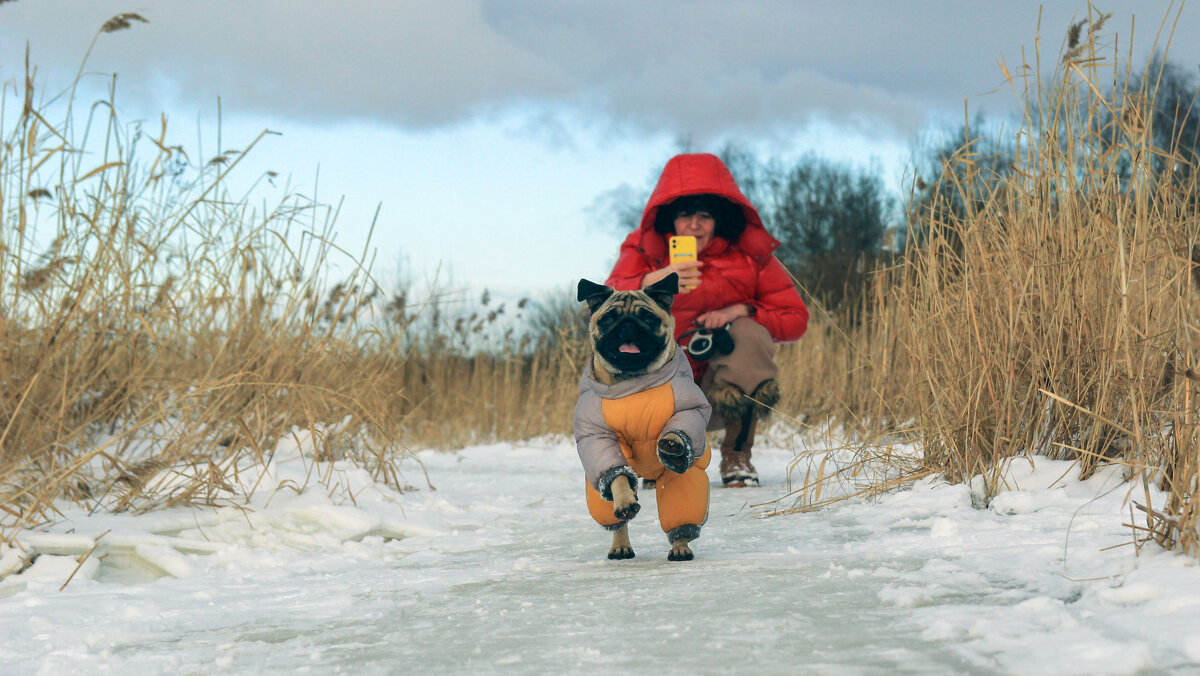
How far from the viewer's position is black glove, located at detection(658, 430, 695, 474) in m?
2.69

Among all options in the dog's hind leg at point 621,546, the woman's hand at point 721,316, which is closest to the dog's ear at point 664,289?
the dog's hind leg at point 621,546

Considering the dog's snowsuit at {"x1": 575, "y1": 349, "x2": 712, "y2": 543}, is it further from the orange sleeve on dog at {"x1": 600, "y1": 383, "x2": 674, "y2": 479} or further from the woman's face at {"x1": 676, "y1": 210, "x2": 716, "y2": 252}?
the woman's face at {"x1": 676, "y1": 210, "x2": 716, "y2": 252}

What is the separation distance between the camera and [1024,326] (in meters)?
3.38

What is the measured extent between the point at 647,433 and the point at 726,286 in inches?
84.5

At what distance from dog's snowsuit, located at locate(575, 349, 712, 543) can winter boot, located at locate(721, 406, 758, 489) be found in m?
1.91

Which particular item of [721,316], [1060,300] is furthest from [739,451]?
[1060,300]

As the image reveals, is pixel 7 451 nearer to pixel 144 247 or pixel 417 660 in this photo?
pixel 144 247

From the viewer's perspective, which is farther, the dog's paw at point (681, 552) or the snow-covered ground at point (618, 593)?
the dog's paw at point (681, 552)

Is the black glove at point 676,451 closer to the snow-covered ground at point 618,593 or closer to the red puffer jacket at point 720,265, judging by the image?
the snow-covered ground at point 618,593

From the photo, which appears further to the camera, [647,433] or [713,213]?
[713,213]

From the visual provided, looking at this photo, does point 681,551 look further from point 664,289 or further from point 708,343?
point 708,343

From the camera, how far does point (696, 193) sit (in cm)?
477

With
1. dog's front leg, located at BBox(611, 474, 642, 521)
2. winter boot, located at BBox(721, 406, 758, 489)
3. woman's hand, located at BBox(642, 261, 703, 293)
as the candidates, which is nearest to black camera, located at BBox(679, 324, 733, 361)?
winter boot, located at BBox(721, 406, 758, 489)

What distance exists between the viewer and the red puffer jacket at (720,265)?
15.9ft
